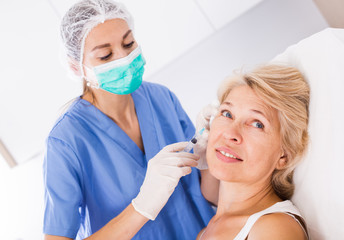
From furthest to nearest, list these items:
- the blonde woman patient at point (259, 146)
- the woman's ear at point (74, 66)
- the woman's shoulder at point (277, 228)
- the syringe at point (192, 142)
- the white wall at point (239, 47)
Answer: the white wall at point (239, 47)
the woman's ear at point (74, 66)
the syringe at point (192, 142)
the blonde woman patient at point (259, 146)
the woman's shoulder at point (277, 228)

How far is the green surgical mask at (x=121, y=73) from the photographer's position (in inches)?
52.6

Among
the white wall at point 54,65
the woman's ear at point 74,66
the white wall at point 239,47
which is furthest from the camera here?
the white wall at point 239,47

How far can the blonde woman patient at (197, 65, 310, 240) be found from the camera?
1.16 metres

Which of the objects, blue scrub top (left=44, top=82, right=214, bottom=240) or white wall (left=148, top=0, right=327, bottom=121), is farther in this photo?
white wall (left=148, top=0, right=327, bottom=121)

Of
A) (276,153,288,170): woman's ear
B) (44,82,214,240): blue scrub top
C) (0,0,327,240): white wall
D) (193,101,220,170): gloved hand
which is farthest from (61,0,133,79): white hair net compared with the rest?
(0,0,327,240): white wall

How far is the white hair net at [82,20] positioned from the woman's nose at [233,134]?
64 centimetres

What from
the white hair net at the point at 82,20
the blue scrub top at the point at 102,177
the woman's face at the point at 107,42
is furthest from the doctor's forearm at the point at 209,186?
the white hair net at the point at 82,20

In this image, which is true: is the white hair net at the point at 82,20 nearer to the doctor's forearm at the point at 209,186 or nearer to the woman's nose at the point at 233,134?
the woman's nose at the point at 233,134

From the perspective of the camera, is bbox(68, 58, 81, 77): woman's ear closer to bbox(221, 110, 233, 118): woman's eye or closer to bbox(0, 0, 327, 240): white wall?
bbox(221, 110, 233, 118): woman's eye

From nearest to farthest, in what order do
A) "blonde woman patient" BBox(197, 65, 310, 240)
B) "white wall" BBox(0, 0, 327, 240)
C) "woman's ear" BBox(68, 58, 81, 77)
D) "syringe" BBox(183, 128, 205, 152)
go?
"blonde woman patient" BBox(197, 65, 310, 240), "syringe" BBox(183, 128, 205, 152), "woman's ear" BBox(68, 58, 81, 77), "white wall" BBox(0, 0, 327, 240)

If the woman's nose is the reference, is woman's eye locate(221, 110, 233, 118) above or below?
above

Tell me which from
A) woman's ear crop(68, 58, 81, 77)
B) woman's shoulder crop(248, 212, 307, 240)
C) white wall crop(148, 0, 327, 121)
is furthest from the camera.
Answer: white wall crop(148, 0, 327, 121)

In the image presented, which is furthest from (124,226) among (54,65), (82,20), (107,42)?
(54,65)

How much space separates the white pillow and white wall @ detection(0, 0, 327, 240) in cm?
142
